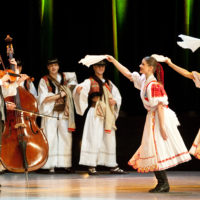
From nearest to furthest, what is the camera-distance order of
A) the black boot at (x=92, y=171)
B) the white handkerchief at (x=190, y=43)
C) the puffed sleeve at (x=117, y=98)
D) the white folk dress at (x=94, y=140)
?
the white handkerchief at (x=190, y=43)
the black boot at (x=92, y=171)
the white folk dress at (x=94, y=140)
the puffed sleeve at (x=117, y=98)

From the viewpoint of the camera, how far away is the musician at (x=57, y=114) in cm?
624

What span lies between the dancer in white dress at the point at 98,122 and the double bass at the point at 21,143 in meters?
1.49

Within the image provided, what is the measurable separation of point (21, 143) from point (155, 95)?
138cm

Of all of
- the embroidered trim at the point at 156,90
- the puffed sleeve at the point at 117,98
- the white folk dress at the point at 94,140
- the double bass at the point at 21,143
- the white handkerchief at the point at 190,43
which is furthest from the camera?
the puffed sleeve at the point at 117,98

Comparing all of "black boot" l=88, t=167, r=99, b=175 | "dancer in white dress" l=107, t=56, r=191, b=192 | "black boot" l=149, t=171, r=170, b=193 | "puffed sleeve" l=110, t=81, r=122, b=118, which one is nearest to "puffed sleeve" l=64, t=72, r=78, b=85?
"puffed sleeve" l=110, t=81, r=122, b=118

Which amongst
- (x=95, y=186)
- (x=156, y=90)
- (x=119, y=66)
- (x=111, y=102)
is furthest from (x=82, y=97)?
(x=156, y=90)

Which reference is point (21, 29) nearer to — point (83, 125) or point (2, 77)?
point (83, 125)

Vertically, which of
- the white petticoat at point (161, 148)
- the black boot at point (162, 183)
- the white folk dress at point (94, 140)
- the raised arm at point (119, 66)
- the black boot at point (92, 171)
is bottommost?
the black boot at point (92, 171)

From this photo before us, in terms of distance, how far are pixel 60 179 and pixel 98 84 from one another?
54.3 inches

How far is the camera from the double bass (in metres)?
4.57

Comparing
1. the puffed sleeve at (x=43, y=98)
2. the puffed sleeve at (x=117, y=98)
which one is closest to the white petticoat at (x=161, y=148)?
the puffed sleeve at (x=117, y=98)

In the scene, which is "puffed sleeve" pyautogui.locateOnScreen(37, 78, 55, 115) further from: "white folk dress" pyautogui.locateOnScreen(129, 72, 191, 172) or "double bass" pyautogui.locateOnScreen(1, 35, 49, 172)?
"white folk dress" pyautogui.locateOnScreen(129, 72, 191, 172)

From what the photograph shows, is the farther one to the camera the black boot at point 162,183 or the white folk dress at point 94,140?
the white folk dress at point 94,140

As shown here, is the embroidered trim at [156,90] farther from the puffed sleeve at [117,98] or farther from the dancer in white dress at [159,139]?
the puffed sleeve at [117,98]
